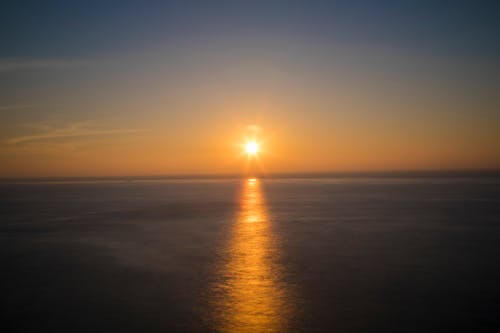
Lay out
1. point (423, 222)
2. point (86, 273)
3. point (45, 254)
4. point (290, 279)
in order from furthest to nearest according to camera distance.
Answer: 1. point (423, 222)
2. point (45, 254)
3. point (86, 273)
4. point (290, 279)

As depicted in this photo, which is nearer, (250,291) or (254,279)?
(250,291)

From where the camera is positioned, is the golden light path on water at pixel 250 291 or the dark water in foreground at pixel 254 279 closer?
the golden light path on water at pixel 250 291

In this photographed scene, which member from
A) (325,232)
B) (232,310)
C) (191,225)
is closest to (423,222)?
(325,232)

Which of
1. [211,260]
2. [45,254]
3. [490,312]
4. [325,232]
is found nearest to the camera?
[490,312]

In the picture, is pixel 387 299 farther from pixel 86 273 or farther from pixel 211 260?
pixel 86 273

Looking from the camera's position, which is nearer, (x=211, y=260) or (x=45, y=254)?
(x=211, y=260)

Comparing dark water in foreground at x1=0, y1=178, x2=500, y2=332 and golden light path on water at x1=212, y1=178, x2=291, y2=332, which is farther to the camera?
dark water in foreground at x1=0, y1=178, x2=500, y2=332

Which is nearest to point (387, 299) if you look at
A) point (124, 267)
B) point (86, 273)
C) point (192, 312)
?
point (192, 312)
